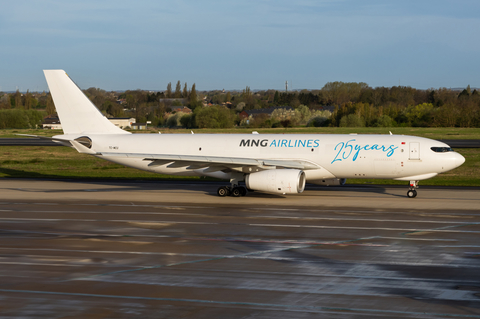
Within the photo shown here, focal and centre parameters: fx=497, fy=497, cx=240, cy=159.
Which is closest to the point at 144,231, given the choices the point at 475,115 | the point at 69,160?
the point at 69,160

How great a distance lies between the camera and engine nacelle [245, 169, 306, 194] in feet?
93.7

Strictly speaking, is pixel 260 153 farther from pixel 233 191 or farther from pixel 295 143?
pixel 233 191

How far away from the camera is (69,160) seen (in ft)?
185

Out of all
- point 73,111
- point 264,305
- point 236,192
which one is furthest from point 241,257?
point 73,111

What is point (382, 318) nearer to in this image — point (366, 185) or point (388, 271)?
point (388, 271)

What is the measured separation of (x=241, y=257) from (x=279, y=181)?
39.4 ft

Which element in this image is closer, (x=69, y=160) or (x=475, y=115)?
(x=69, y=160)

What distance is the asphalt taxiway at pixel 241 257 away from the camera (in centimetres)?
1241

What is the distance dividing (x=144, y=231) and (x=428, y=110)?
113281 millimetres

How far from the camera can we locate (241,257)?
17.2 metres

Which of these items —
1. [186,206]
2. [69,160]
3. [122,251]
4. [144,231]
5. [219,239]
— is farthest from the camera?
[69,160]

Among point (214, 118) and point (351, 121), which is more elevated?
point (214, 118)

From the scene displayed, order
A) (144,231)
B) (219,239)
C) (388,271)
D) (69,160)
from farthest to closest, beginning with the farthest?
(69,160), (144,231), (219,239), (388,271)

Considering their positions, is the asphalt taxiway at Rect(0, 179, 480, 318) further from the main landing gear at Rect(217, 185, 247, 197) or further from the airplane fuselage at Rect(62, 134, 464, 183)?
the airplane fuselage at Rect(62, 134, 464, 183)
